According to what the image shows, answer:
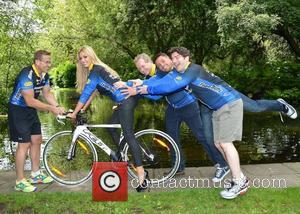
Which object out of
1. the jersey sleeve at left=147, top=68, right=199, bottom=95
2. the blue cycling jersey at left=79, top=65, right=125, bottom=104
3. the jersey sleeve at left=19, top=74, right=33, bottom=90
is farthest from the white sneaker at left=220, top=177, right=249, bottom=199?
the jersey sleeve at left=19, top=74, right=33, bottom=90

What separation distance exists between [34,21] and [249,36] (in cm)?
1075

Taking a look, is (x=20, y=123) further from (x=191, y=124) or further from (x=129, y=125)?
(x=191, y=124)

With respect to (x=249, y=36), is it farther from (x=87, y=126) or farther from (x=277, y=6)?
(x=87, y=126)

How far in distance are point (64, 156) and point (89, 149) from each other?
478 millimetres

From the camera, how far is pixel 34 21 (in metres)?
22.2

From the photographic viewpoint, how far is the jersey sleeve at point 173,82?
6.15 meters

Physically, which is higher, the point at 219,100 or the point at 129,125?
the point at 219,100

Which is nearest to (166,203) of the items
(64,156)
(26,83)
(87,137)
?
(87,137)

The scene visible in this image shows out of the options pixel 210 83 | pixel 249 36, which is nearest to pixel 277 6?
pixel 249 36

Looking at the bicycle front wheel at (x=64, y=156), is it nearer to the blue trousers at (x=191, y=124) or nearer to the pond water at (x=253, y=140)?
the pond water at (x=253, y=140)

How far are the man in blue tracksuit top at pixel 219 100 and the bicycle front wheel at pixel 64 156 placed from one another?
1.55 meters

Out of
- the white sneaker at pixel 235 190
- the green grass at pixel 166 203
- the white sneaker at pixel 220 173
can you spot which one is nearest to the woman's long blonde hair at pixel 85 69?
the green grass at pixel 166 203

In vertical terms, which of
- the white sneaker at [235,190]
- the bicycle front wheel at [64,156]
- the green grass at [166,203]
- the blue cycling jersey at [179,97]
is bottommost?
the green grass at [166,203]

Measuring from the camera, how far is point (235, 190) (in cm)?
602
